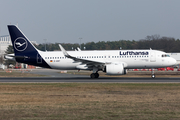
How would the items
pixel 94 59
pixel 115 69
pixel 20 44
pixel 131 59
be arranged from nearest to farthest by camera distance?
pixel 115 69 < pixel 131 59 < pixel 94 59 < pixel 20 44

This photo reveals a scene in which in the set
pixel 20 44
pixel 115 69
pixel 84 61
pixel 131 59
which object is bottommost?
pixel 115 69

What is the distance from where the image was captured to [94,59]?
113 feet

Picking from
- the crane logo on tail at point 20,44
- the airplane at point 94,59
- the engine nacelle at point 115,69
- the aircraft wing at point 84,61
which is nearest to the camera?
the engine nacelle at point 115,69

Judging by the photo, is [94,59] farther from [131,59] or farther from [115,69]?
[131,59]

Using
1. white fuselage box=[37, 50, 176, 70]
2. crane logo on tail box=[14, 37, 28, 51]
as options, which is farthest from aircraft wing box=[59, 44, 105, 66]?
crane logo on tail box=[14, 37, 28, 51]

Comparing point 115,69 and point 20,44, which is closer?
point 115,69

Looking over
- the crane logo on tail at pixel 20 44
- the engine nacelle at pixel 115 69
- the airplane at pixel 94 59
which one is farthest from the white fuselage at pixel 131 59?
the crane logo on tail at pixel 20 44

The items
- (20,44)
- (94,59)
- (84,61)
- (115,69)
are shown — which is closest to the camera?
(115,69)

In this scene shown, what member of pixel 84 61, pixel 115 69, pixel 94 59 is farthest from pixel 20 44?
pixel 115 69

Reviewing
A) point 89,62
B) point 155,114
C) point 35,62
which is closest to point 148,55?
point 89,62

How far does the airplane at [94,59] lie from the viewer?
33125 mm

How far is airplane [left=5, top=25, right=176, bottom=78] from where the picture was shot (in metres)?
33.1

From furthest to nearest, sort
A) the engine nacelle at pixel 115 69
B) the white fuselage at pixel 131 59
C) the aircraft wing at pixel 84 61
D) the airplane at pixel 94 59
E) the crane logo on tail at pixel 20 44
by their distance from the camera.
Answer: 1. the crane logo on tail at pixel 20 44
2. the white fuselage at pixel 131 59
3. the airplane at pixel 94 59
4. the aircraft wing at pixel 84 61
5. the engine nacelle at pixel 115 69

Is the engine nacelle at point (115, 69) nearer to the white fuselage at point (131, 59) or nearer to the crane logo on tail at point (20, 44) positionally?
the white fuselage at point (131, 59)
